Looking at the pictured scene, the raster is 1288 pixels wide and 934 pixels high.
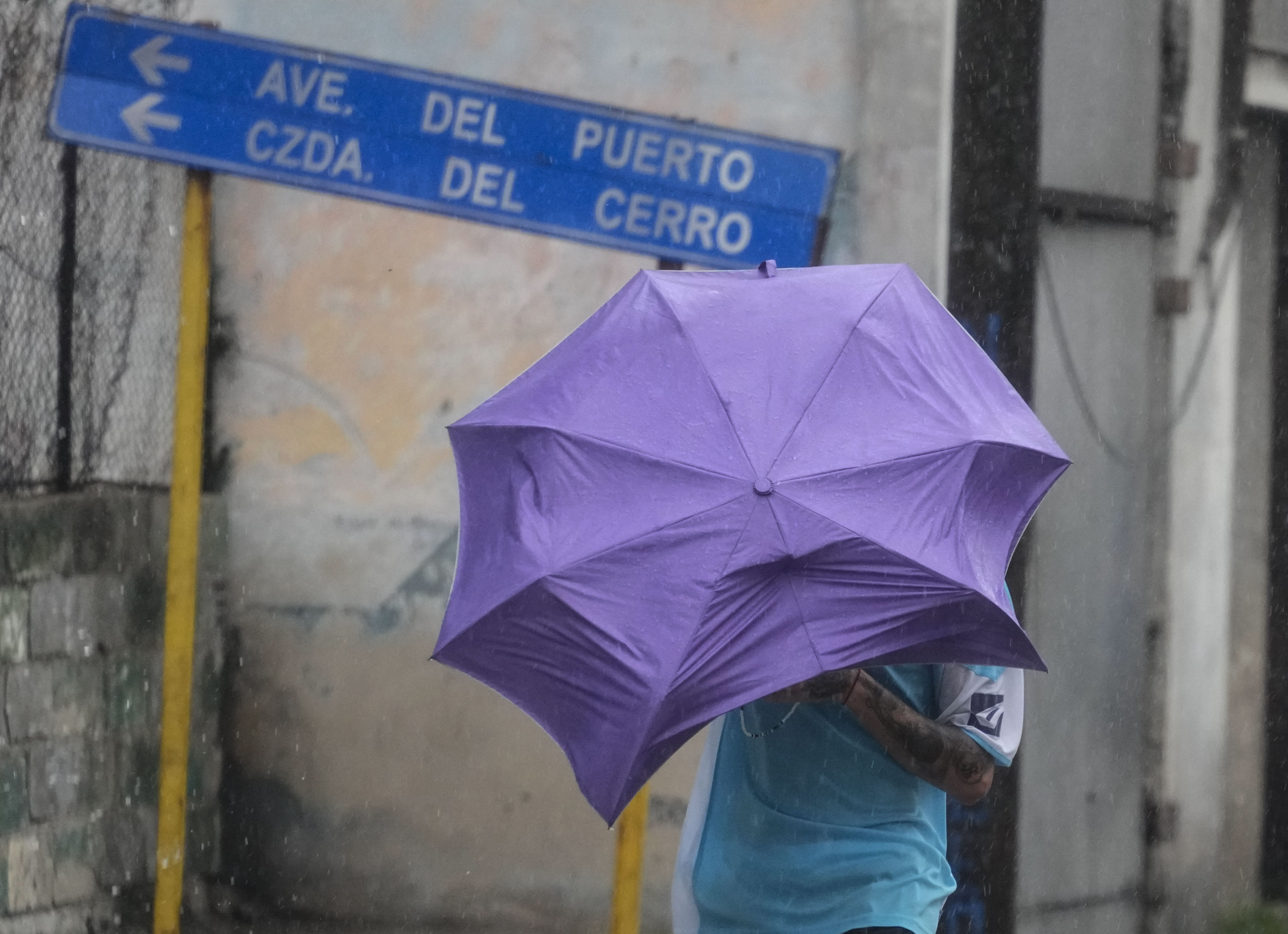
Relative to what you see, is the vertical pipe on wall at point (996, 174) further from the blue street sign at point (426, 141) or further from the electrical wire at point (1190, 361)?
Answer: the electrical wire at point (1190, 361)

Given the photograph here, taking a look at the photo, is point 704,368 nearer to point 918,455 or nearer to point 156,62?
point 918,455

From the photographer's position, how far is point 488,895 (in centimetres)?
592

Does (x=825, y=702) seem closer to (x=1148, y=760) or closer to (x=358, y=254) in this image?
(x=358, y=254)

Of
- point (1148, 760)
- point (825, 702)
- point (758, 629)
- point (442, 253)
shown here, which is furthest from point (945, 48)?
point (758, 629)

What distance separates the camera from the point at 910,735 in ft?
8.98

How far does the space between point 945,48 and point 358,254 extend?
219cm

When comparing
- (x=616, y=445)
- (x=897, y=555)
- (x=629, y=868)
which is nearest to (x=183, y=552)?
(x=629, y=868)

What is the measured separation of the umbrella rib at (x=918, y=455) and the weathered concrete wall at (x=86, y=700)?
116 inches

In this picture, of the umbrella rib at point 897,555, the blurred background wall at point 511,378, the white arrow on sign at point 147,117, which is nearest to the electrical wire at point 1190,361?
the blurred background wall at point 511,378

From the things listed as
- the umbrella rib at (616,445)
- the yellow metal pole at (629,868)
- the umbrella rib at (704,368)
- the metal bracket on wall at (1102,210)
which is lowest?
the yellow metal pole at (629,868)

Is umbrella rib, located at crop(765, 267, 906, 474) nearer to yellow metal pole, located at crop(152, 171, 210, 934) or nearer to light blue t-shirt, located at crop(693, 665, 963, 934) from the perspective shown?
light blue t-shirt, located at crop(693, 665, 963, 934)

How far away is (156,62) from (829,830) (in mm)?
2443

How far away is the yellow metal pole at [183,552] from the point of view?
13.6ft

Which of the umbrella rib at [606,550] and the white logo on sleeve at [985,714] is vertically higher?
the umbrella rib at [606,550]
